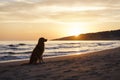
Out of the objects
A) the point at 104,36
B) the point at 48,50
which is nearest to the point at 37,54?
the point at 48,50

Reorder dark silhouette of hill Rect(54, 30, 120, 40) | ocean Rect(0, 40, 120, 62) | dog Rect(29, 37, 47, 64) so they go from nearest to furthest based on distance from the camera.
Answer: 1. dog Rect(29, 37, 47, 64)
2. ocean Rect(0, 40, 120, 62)
3. dark silhouette of hill Rect(54, 30, 120, 40)

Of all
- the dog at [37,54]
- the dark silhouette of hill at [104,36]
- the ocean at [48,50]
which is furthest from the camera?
the dark silhouette of hill at [104,36]

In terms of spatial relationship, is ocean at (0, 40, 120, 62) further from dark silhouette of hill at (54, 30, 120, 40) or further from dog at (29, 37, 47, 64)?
dark silhouette of hill at (54, 30, 120, 40)

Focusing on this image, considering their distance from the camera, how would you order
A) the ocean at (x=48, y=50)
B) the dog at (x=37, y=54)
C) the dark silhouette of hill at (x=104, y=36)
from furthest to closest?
1. the dark silhouette of hill at (x=104, y=36)
2. the ocean at (x=48, y=50)
3. the dog at (x=37, y=54)

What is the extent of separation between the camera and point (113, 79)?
6895 millimetres

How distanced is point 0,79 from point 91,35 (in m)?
138

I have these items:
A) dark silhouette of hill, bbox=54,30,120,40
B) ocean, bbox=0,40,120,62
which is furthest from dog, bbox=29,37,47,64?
dark silhouette of hill, bbox=54,30,120,40

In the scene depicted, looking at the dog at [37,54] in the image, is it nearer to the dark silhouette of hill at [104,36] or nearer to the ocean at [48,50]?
the ocean at [48,50]

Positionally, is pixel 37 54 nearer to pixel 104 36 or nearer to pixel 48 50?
pixel 48 50

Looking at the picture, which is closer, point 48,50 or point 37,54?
point 37,54

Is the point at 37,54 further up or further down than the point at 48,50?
further up

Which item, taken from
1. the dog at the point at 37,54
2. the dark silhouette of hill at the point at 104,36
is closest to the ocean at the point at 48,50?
the dog at the point at 37,54

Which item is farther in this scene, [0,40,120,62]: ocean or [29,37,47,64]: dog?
[0,40,120,62]: ocean

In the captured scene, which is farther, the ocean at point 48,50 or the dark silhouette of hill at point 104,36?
the dark silhouette of hill at point 104,36
